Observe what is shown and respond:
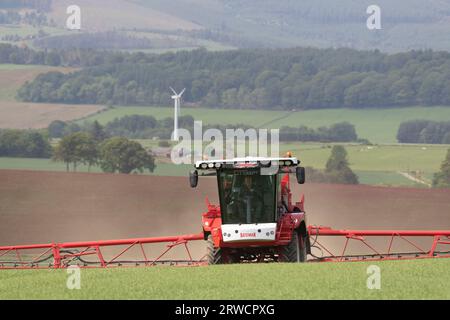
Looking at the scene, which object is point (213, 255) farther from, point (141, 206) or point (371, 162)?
point (371, 162)

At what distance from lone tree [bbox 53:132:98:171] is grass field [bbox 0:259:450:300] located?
58917 millimetres

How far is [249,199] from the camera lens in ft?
76.1

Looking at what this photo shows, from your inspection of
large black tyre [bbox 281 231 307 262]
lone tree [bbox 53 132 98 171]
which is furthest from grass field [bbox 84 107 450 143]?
large black tyre [bbox 281 231 307 262]

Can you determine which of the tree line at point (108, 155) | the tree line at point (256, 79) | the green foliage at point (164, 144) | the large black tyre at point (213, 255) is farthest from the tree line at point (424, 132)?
the large black tyre at point (213, 255)

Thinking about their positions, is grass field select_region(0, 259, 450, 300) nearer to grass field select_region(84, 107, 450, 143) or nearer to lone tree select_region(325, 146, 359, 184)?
lone tree select_region(325, 146, 359, 184)

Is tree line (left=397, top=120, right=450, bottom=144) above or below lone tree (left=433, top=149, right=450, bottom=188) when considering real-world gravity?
above

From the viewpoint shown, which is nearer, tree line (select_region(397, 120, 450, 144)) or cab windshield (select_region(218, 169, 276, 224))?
cab windshield (select_region(218, 169, 276, 224))

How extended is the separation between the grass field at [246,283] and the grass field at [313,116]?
86170mm

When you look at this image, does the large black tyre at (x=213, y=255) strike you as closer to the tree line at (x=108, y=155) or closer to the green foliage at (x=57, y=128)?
the tree line at (x=108, y=155)

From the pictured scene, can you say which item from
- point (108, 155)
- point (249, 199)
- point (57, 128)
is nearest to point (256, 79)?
point (57, 128)

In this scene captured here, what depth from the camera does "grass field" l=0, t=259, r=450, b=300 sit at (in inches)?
637

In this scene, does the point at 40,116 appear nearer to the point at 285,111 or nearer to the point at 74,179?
the point at 285,111

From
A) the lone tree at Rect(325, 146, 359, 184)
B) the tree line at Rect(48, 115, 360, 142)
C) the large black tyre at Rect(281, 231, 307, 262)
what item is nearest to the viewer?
the large black tyre at Rect(281, 231, 307, 262)
